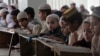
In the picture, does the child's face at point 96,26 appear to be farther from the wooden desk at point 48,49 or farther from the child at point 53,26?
the child at point 53,26

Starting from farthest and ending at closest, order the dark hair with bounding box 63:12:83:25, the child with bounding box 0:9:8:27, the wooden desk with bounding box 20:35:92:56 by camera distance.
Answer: the child with bounding box 0:9:8:27 < the dark hair with bounding box 63:12:83:25 < the wooden desk with bounding box 20:35:92:56

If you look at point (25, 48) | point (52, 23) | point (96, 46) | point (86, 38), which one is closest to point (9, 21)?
point (25, 48)

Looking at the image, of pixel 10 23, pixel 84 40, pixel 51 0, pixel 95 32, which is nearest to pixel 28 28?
pixel 10 23

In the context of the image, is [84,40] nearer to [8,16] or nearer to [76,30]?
[76,30]

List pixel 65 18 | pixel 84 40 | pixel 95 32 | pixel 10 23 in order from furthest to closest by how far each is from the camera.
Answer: pixel 10 23, pixel 65 18, pixel 84 40, pixel 95 32

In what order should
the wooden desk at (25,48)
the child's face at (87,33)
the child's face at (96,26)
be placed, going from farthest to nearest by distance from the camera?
the wooden desk at (25,48)
the child's face at (87,33)
the child's face at (96,26)

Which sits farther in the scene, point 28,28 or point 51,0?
point 51,0

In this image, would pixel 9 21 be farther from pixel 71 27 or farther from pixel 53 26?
pixel 71 27

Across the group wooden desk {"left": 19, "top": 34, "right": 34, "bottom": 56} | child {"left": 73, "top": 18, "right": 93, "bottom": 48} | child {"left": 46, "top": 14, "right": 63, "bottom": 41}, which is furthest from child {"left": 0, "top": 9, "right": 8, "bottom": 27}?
child {"left": 73, "top": 18, "right": 93, "bottom": 48}

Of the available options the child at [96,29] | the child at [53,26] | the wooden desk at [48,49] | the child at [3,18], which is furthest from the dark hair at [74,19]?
the child at [3,18]

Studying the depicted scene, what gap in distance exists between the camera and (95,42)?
297 centimetres

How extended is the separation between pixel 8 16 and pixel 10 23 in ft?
1.18

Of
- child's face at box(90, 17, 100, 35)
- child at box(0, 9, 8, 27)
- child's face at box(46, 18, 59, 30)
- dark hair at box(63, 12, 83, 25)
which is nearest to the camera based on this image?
child's face at box(90, 17, 100, 35)

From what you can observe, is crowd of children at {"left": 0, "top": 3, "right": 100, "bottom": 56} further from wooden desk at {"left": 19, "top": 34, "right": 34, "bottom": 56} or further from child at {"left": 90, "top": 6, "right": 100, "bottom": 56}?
wooden desk at {"left": 19, "top": 34, "right": 34, "bottom": 56}
